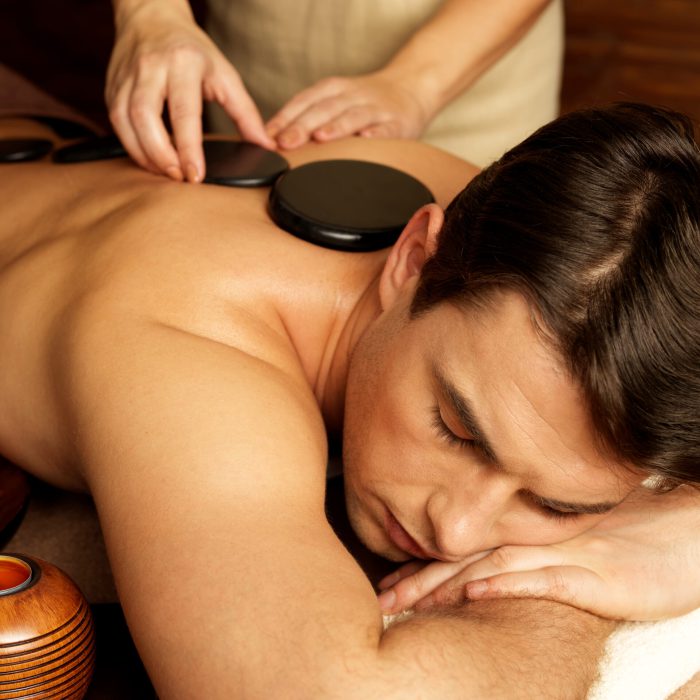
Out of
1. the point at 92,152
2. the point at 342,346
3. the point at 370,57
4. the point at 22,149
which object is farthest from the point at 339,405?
the point at 370,57

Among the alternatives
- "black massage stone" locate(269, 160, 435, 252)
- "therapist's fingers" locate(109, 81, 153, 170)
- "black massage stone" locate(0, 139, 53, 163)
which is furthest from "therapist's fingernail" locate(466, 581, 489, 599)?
"black massage stone" locate(0, 139, 53, 163)

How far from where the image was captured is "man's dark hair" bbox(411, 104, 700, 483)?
3.27ft

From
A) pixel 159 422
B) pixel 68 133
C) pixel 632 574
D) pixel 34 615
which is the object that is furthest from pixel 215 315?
pixel 68 133

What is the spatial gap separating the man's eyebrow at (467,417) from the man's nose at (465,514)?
0.04m

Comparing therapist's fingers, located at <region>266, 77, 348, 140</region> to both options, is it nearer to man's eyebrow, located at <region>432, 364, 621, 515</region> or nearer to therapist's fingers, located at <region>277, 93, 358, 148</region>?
therapist's fingers, located at <region>277, 93, 358, 148</region>

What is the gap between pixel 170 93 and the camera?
1.51 m

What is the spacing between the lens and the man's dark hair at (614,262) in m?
1.00

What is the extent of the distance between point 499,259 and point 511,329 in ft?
0.29

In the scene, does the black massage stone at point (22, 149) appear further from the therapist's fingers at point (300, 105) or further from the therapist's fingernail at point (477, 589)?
the therapist's fingernail at point (477, 589)

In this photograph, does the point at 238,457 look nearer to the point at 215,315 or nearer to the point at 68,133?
the point at 215,315

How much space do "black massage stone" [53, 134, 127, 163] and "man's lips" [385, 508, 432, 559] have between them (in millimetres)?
782

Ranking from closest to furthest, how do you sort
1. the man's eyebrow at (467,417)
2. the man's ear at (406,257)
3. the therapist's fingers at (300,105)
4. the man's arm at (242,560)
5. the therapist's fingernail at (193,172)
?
the man's arm at (242,560)
the man's eyebrow at (467,417)
the man's ear at (406,257)
the therapist's fingernail at (193,172)
the therapist's fingers at (300,105)

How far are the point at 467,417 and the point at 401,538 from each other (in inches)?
8.1

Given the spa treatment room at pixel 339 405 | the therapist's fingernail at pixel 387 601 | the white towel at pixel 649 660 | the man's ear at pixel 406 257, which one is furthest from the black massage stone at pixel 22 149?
the white towel at pixel 649 660
